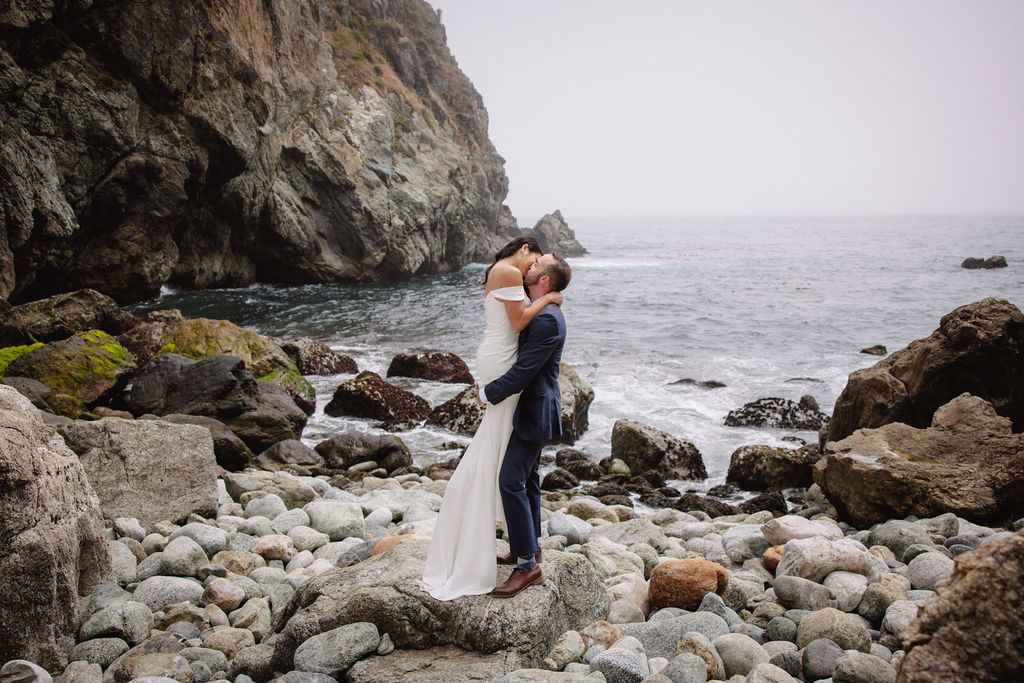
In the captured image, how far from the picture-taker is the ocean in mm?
16047

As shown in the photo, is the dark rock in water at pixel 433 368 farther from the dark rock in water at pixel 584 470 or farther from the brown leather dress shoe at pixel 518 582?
the brown leather dress shoe at pixel 518 582

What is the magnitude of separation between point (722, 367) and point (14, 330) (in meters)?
18.7

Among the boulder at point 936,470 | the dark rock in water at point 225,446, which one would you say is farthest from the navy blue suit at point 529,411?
the dark rock in water at point 225,446

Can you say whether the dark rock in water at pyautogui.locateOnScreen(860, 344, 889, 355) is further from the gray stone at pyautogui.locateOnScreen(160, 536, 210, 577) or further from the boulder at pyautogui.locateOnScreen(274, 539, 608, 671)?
the gray stone at pyautogui.locateOnScreen(160, 536, 210, 577)

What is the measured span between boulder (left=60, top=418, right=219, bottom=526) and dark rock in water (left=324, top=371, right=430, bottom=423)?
755 centimetres

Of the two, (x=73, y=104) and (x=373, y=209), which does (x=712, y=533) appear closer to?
(x=73, y=104)

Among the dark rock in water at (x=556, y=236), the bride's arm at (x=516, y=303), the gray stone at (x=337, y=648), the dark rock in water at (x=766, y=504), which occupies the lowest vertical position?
the dark rock in water at (x=766, y=504)

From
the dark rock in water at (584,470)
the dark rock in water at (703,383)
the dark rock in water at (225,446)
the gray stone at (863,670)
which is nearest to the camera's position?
the gray stone at (863,670)

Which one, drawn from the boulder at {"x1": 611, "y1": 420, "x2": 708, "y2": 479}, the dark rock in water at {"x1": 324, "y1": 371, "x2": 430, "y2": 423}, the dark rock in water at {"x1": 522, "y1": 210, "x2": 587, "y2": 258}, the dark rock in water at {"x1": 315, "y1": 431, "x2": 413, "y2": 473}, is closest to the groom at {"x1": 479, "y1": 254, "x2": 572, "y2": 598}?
the dark rock in water at {"x1": 315, "y1": 431, "x2": 413, "y2": 473}

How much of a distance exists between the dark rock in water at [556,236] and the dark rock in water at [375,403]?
56816 mm

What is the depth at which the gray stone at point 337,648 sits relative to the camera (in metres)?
4.02

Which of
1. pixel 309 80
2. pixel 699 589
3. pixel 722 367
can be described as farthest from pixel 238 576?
pixel 309 80

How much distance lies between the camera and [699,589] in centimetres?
550

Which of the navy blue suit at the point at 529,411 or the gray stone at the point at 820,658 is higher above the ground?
the navy blue suit at the point at 529,411
